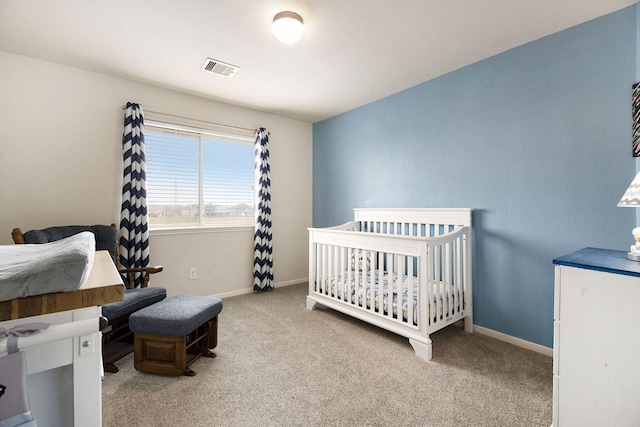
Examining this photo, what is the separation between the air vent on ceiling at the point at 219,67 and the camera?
250cm

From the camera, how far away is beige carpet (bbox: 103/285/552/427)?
1.52 meters

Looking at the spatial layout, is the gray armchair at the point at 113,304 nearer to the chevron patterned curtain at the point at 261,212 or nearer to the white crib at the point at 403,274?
the chevron patterned curtain at the point at 261,212

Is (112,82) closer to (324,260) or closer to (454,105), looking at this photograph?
(324,260)

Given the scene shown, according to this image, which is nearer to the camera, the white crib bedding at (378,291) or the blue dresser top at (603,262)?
the blue dresser top at (603,262)

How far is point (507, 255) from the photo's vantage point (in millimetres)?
2359

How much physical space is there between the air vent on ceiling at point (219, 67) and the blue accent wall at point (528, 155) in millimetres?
1697

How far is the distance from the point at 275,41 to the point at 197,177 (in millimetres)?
1824

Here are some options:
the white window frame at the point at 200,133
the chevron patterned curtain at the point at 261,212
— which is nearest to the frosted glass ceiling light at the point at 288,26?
the white window frame at the point at 200,133

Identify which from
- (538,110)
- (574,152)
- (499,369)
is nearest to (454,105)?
(538,110)

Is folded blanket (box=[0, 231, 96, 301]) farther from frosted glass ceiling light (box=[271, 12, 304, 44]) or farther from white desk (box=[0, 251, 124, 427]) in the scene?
frosted glass ceiling light (box=[271, 12, 304, 44])

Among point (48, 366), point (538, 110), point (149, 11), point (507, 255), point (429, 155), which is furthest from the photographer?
point (429, 155)

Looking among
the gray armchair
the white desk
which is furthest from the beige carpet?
the white desk

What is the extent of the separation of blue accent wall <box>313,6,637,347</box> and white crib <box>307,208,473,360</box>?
137 millimetres

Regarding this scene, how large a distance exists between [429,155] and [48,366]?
2.91 metres
